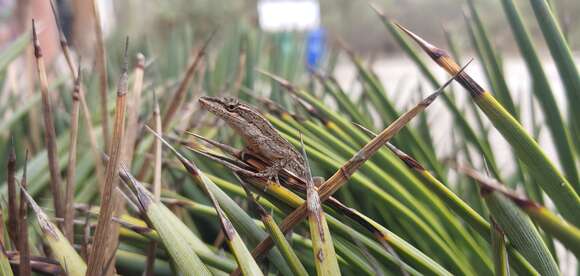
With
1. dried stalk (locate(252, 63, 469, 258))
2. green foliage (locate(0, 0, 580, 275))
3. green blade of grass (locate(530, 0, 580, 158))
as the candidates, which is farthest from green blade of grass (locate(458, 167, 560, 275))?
green blade of grass (locate(530, 0, 580, 158))

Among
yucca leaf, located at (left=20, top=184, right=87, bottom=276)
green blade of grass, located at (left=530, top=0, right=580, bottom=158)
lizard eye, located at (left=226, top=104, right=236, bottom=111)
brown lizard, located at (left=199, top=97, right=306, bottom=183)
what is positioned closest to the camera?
yucca leaf, located at (left=20, top=184, right=87, bottom=276)

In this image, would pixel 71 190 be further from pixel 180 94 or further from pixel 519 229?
pixel 519 229

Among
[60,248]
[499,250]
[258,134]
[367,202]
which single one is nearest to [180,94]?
[258,134]

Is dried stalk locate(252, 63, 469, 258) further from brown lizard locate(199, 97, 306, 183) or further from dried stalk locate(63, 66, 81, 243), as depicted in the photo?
dried stalk locate(63, 66, 81, 243)

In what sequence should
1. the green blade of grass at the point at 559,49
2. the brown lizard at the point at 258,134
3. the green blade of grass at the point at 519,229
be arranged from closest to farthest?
the green blade of grass at the point at 519,229
the green blade of grass at the point at 559,49
the brown lizard at the point at 258,134

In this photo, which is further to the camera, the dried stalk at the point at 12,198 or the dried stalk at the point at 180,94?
the dried stalk at the point at 180,94

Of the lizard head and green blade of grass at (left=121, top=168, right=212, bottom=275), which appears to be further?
the lizard head

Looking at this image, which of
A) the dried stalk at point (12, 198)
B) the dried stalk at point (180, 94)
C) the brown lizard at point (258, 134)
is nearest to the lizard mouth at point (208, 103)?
the brown lizard at point (258, 134)

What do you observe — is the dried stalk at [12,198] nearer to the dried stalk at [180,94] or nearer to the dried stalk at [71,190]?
the dried stalk at [71,190]
